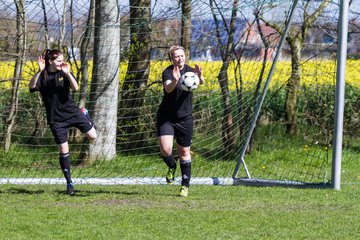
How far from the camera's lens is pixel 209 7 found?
10914 mm

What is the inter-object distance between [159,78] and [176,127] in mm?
3308

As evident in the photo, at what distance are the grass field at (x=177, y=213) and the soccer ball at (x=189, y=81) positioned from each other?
1275mm

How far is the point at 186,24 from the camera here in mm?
11367

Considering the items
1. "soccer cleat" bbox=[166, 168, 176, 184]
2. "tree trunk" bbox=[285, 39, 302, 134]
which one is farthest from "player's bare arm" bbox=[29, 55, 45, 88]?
"tree trunk" bbox=[285, 39, 302, 134]

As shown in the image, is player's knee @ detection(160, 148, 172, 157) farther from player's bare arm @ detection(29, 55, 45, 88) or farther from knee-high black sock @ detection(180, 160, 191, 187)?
player's bare arm @ detection(29, 55, 45, 88)

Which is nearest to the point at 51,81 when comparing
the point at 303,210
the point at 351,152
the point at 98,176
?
the point at 98,176

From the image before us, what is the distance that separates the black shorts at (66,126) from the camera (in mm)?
9352

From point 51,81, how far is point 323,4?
5544mm

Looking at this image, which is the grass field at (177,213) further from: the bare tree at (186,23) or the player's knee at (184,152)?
the bare tree at (186,23)

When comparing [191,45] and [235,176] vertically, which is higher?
[191,45]

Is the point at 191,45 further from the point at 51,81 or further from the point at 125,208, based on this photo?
the point at 125,208

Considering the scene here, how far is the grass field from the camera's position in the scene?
22.8 feet

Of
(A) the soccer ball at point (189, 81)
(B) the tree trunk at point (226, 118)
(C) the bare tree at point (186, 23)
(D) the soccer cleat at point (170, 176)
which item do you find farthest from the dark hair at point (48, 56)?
(B) the tree trunk at point (226, 118)

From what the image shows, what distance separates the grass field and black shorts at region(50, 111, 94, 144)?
686mm
